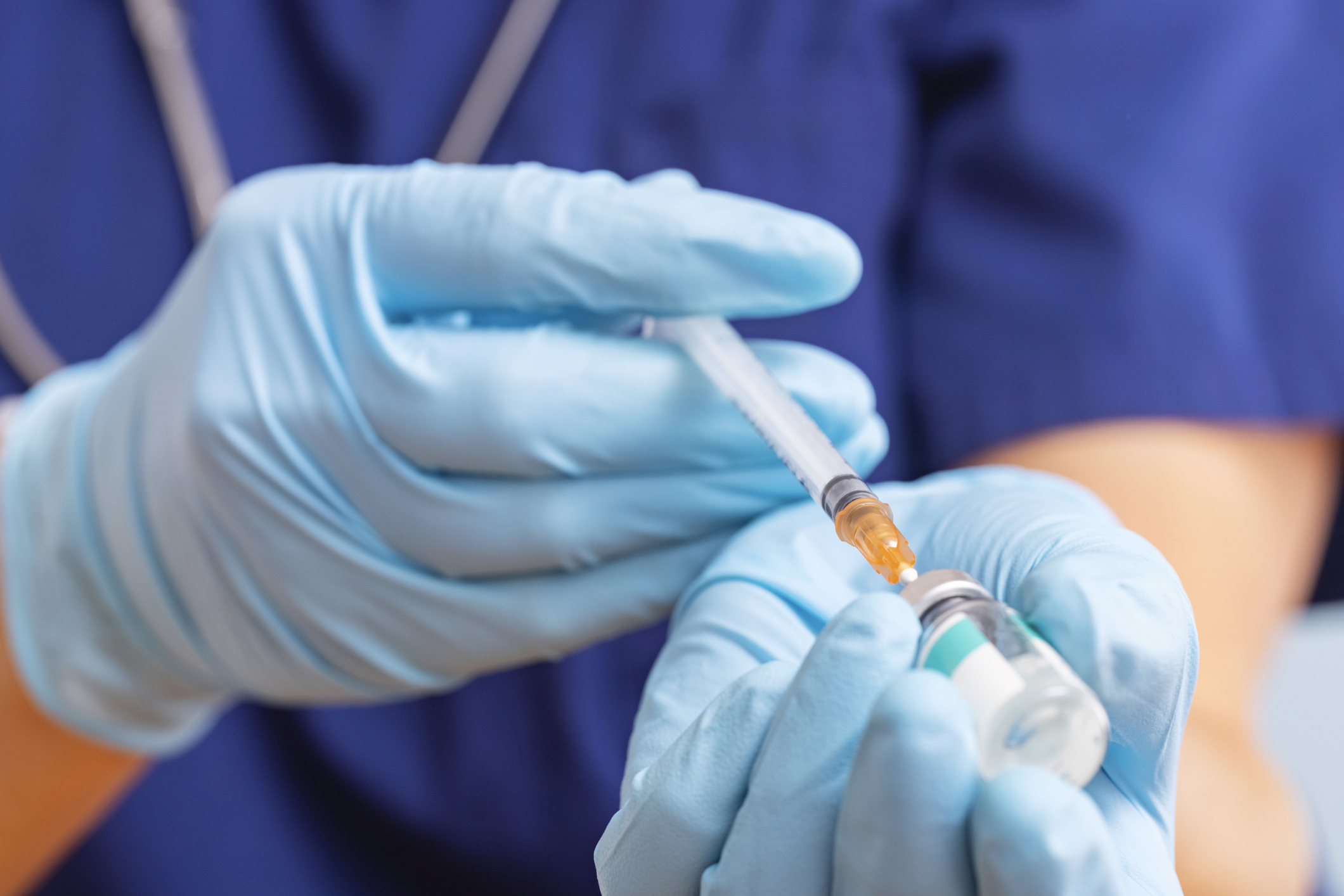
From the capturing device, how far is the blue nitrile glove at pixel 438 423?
614 mm

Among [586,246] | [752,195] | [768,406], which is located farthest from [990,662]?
[752,195]

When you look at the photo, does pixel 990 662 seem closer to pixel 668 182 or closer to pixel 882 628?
pixel 882 628

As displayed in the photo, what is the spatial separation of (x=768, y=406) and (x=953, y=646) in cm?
→ 21

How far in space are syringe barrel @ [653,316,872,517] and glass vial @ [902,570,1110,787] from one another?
0.09 meters

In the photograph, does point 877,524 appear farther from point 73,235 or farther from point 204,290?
point 73,235

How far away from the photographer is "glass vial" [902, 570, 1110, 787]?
0.35m

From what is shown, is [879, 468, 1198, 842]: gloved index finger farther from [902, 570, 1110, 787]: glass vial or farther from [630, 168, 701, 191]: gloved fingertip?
[630, 168, 701, 191]: gloved fingertip

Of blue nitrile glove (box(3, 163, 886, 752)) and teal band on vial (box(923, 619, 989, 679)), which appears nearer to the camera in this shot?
teal band on vial (box(923, 619, 989, 679))

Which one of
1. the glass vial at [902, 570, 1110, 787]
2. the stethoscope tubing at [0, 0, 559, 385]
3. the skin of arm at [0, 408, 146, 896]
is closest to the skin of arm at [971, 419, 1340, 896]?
the glass vial at [902, 570, 1110, 787]

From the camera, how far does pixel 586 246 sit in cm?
61

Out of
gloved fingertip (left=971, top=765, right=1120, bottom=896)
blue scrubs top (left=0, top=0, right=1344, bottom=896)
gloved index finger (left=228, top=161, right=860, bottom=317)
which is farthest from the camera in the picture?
blue scrubs top (left=0, top=0, right=1344, bottom=896)

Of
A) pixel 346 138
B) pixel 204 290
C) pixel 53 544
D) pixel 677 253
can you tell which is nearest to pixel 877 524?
pixel 677 253

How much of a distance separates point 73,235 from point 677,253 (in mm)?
712

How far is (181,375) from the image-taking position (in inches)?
28.0
